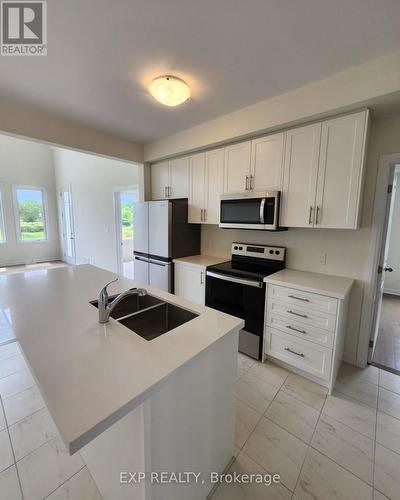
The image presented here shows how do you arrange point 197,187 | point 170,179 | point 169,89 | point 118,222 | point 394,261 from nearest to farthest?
point 169,89
point 197,187
point 170,179
point 394,261
point 118,222

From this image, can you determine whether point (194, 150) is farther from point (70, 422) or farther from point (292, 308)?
point (70, 422)

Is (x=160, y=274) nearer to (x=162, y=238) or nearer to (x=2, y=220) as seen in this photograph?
(x=162, y=238)

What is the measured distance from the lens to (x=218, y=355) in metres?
1.16

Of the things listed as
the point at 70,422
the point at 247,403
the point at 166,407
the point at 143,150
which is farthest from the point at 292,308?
the point at 143,150

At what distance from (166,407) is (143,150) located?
11.6ft

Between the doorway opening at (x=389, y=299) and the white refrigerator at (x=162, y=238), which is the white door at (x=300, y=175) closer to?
the doorway opening at (x=389, y=299)

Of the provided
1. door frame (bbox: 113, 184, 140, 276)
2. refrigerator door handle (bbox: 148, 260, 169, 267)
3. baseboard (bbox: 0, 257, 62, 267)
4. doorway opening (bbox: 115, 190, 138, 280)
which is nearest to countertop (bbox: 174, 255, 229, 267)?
refrigerator door handle (bbox: 148, 260, 169, 267)

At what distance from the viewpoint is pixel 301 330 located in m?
2.07

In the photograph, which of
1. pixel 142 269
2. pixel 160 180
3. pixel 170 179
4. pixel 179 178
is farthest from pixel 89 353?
pixel 160 180

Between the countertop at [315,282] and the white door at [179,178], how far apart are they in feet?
5.63

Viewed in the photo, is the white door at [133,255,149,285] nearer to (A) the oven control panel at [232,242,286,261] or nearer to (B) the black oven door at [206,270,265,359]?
(B) the black oven door at [206,270,265,359]

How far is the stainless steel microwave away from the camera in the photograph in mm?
2312

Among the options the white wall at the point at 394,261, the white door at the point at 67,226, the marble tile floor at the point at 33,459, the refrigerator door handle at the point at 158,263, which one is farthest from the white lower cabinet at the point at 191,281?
the white door at the point at 67,226

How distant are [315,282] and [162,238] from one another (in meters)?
1.94
